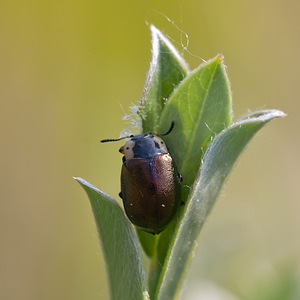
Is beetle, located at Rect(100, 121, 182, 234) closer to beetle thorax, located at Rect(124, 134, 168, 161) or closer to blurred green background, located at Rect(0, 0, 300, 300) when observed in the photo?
beetle thorax, located at Rect(124, 134, 168, 161)

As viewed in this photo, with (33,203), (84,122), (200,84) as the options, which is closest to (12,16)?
(84,122)

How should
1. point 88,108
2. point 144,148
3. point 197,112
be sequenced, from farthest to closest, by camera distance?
point 88,108
point 144,148
point 197,112

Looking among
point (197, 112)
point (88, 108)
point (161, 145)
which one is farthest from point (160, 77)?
point (88, 108)

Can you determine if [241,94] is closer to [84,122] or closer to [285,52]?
[285,52]

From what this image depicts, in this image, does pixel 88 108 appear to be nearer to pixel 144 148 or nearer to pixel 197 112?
pixel 144 148

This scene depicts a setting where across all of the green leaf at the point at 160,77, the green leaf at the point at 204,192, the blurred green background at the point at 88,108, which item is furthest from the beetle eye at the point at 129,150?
the blurred green background at the point at 88,108

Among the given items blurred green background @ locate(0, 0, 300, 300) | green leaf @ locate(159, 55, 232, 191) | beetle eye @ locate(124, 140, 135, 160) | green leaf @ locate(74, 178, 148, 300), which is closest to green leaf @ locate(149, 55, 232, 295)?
green leaf @ locate(159, 55, 232, 191)
